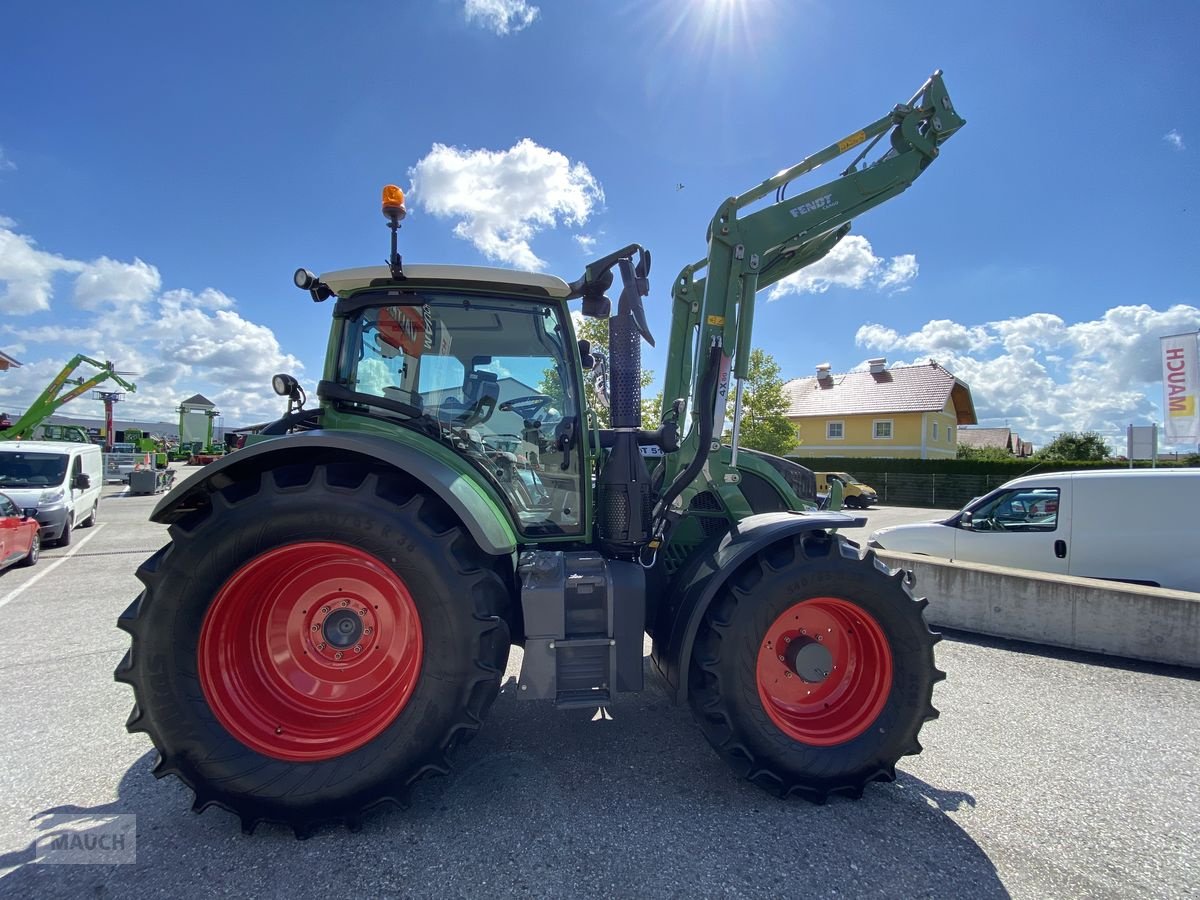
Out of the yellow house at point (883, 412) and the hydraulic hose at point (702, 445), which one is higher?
the yellow house at point (883, 412)

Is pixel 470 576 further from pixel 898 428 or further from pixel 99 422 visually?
pixel 99 422

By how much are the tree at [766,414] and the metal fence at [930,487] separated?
4.78m

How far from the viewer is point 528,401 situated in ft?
10.0

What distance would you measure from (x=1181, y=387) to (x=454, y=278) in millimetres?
17357

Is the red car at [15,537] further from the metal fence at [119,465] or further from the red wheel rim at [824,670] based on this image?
the metal fence at [119,465]

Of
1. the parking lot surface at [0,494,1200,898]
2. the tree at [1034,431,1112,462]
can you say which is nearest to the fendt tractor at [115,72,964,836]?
the parking lot surface at [0,494,1200,898]

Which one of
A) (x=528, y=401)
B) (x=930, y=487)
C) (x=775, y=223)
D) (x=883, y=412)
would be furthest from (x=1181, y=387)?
(x=883, y=412)

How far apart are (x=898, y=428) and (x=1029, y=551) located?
28401 millimetres

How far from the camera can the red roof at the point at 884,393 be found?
31656 millimetres

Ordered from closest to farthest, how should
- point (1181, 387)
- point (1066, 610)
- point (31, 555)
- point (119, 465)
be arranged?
point (1066, 610) < point (31, 555) < point (1181, 387) < point (119, 465)

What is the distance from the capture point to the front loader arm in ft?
10.7

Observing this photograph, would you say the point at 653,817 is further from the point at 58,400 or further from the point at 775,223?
the point at 58,400

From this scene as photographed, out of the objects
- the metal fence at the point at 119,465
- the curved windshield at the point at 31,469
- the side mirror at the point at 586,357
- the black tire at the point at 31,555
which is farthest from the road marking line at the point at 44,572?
the metal fence at the point at 119,465

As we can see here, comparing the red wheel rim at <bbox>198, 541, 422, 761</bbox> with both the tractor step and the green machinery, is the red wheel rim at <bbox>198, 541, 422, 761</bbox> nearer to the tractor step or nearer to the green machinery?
the tractor step
